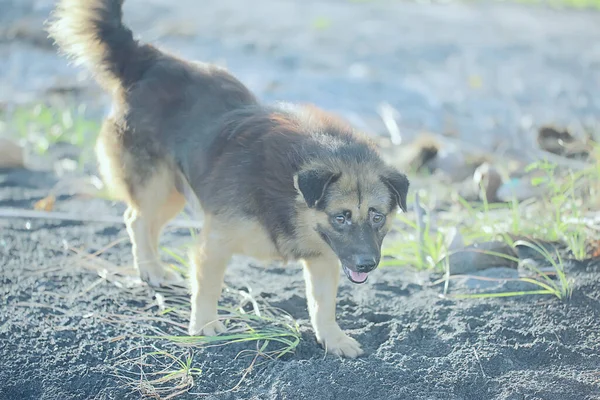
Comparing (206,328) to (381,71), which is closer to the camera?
(206,328)

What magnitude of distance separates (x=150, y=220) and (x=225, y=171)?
124 cm

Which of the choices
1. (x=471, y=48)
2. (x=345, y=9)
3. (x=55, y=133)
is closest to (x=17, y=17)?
(x=55, y=133)

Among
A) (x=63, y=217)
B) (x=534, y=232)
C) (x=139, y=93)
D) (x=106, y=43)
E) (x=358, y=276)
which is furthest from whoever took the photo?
(x=63, y=217)

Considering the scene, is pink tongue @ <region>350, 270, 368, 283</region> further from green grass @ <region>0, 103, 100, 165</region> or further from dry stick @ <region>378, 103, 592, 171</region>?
green grass @ <region>0, 103, 100, 165</region>

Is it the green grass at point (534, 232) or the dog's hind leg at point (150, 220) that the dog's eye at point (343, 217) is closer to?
the green grass at point (534, 232)

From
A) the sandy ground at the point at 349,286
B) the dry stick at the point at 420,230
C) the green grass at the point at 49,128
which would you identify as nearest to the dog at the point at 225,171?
the sandy ground at the point at 349,286

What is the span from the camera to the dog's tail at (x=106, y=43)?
6.14 metres

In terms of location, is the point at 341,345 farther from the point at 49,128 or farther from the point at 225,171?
the point at 49,128

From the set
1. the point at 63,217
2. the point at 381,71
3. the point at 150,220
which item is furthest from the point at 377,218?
the point at 381,71

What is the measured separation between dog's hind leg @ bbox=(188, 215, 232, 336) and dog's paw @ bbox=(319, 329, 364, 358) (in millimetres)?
741

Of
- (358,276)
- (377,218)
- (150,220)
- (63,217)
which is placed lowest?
(63,217)

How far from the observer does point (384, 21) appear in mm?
15695

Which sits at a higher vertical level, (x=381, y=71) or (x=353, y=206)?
(x=353, y=206)

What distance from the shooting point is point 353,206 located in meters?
4.76
